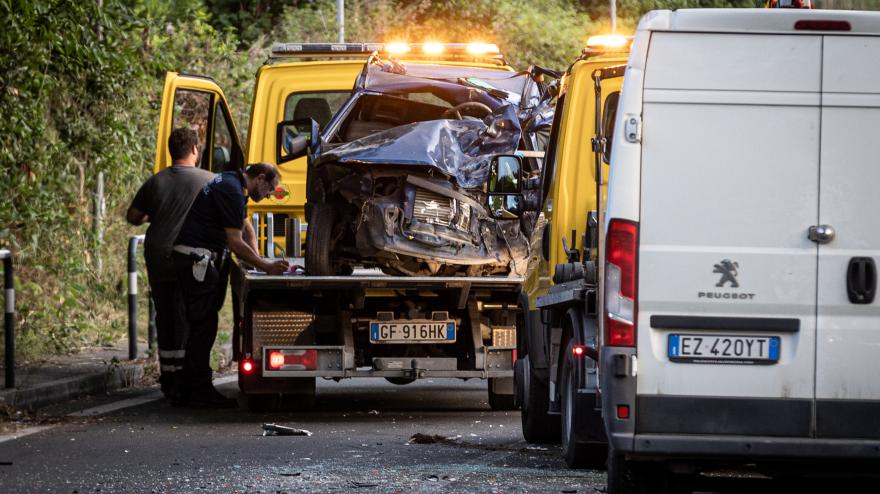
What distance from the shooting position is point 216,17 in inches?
1567

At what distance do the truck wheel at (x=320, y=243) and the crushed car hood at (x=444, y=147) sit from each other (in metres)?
0.41

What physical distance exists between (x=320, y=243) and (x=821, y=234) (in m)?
5.58

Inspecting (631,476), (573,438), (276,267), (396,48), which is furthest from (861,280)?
(396,48)

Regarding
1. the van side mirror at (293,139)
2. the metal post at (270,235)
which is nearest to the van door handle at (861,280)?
the van side mirror at (293,139)

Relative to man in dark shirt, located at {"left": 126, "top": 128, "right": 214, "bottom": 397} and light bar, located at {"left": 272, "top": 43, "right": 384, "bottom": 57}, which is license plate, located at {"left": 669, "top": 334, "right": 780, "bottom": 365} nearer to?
man in dark shirt, located at {"left": 126, "top": 128, "right": 214, "bottom": 397}

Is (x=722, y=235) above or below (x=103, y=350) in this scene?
above

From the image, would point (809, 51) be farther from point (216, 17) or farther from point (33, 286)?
point (216, 17)

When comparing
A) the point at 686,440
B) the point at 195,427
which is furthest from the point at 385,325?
the point at 686,440

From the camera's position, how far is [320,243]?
38.7 feet

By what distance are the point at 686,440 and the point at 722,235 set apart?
80cm

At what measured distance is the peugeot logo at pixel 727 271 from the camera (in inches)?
264

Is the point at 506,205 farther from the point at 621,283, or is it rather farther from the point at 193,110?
the point at 193,110

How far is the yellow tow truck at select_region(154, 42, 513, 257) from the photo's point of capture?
1329 cm

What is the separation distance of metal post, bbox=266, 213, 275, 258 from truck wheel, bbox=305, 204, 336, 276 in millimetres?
1260
